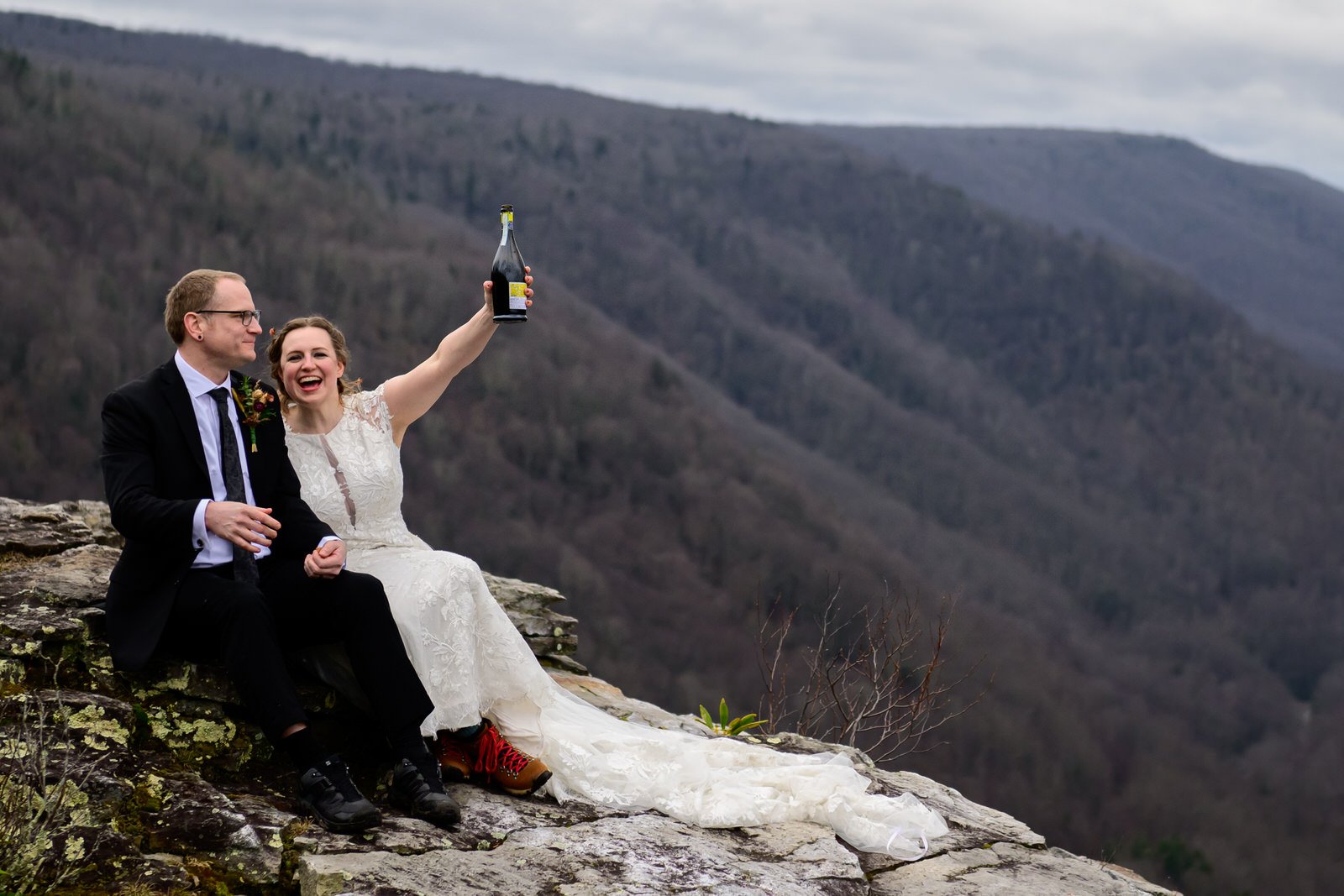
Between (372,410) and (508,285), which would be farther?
(508,285)

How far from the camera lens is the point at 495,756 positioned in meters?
5.11

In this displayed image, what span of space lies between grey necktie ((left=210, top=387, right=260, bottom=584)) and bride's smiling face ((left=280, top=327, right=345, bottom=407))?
372 mm

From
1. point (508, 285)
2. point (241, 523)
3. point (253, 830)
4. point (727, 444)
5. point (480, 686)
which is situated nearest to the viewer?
point (253, 830)

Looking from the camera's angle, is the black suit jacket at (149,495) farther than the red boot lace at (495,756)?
No

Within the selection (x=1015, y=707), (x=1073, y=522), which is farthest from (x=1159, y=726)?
(x=1073, y=522)

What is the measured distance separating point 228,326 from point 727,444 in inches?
4180

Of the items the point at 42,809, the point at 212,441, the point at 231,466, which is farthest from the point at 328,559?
the point at 42,809

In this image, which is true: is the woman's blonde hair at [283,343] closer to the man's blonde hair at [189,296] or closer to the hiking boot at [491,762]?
the man's blonde hair at [189,296]

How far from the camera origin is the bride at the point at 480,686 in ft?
16.6

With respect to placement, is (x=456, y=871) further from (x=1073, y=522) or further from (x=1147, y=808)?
(x=1073, y=522)

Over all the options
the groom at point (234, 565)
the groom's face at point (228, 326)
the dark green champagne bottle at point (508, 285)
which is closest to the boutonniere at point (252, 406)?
the groom at point (234, 565)

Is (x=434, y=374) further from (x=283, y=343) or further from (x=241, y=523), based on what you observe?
(x=241, y=523)

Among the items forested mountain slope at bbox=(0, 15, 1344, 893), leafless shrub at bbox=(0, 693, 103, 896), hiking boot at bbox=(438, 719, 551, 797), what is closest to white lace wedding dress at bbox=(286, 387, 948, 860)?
hiking boot at bbox=(438, 719, 551, 797)

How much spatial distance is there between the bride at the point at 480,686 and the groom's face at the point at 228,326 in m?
0.35
